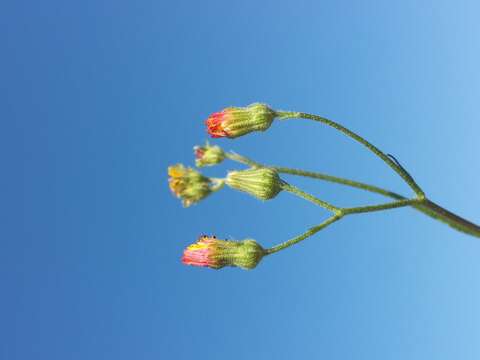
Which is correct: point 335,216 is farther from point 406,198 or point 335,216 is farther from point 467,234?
point 467,234

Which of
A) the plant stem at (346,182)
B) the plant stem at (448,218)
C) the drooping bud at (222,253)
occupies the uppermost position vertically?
the plant stem at (346,182)

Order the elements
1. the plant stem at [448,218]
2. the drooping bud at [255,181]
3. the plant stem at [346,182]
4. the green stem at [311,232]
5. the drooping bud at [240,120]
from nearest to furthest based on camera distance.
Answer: the plant stem at [448,218], the plant stem at [346,182], the green stem at [311,232], the drooping bud at [255,181], the drooping bud at [240,120]

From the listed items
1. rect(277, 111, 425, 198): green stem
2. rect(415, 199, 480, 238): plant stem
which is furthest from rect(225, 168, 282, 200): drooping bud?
rect(415, 199, 480, 238): plant stem

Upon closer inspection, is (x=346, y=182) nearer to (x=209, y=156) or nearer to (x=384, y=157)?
(x=384, y=157)

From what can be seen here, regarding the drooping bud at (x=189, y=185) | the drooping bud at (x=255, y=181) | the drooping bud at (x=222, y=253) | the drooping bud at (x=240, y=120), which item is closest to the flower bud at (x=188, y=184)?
the drooping bud at (x=189, y=185)

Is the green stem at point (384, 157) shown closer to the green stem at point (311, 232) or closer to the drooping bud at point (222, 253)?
the green stem at point (311, 232)
